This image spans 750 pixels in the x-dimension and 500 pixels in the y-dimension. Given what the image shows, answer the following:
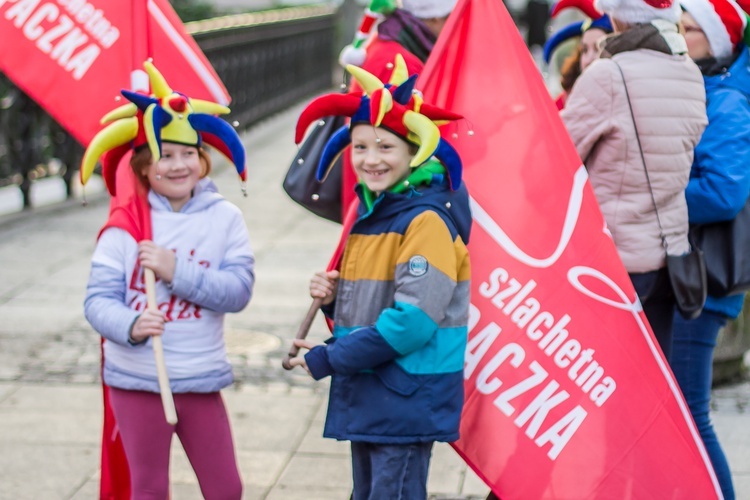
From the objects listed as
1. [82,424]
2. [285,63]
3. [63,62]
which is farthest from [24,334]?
[285,63]

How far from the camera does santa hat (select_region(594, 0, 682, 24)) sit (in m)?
4.31

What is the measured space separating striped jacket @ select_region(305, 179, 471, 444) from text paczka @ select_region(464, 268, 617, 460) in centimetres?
27

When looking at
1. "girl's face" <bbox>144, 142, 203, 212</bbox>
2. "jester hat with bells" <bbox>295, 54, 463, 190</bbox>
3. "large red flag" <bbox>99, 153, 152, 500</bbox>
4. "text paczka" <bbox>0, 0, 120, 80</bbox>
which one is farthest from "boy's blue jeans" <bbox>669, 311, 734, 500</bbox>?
"text paczka" <bbox>0, 0, 120, 80</bbox>

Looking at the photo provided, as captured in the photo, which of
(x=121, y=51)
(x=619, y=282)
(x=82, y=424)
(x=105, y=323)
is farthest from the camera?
(x=82, y=424)

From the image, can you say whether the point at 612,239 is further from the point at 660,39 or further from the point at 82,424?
the point at 82,424

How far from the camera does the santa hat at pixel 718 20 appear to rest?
464 centimetres

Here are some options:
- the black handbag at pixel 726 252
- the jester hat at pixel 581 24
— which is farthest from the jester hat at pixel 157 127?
the jester hat at pixel 581 24

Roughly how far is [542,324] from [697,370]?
0.86 metres

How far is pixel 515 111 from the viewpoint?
4.15 m

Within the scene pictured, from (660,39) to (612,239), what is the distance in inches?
27.6

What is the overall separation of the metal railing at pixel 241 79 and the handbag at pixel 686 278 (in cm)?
777

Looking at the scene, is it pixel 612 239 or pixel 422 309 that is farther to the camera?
pixel 612 239

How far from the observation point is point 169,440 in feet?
13.1

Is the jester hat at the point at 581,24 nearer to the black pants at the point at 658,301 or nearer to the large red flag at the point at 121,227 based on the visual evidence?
the black pants at the point at 658,301
